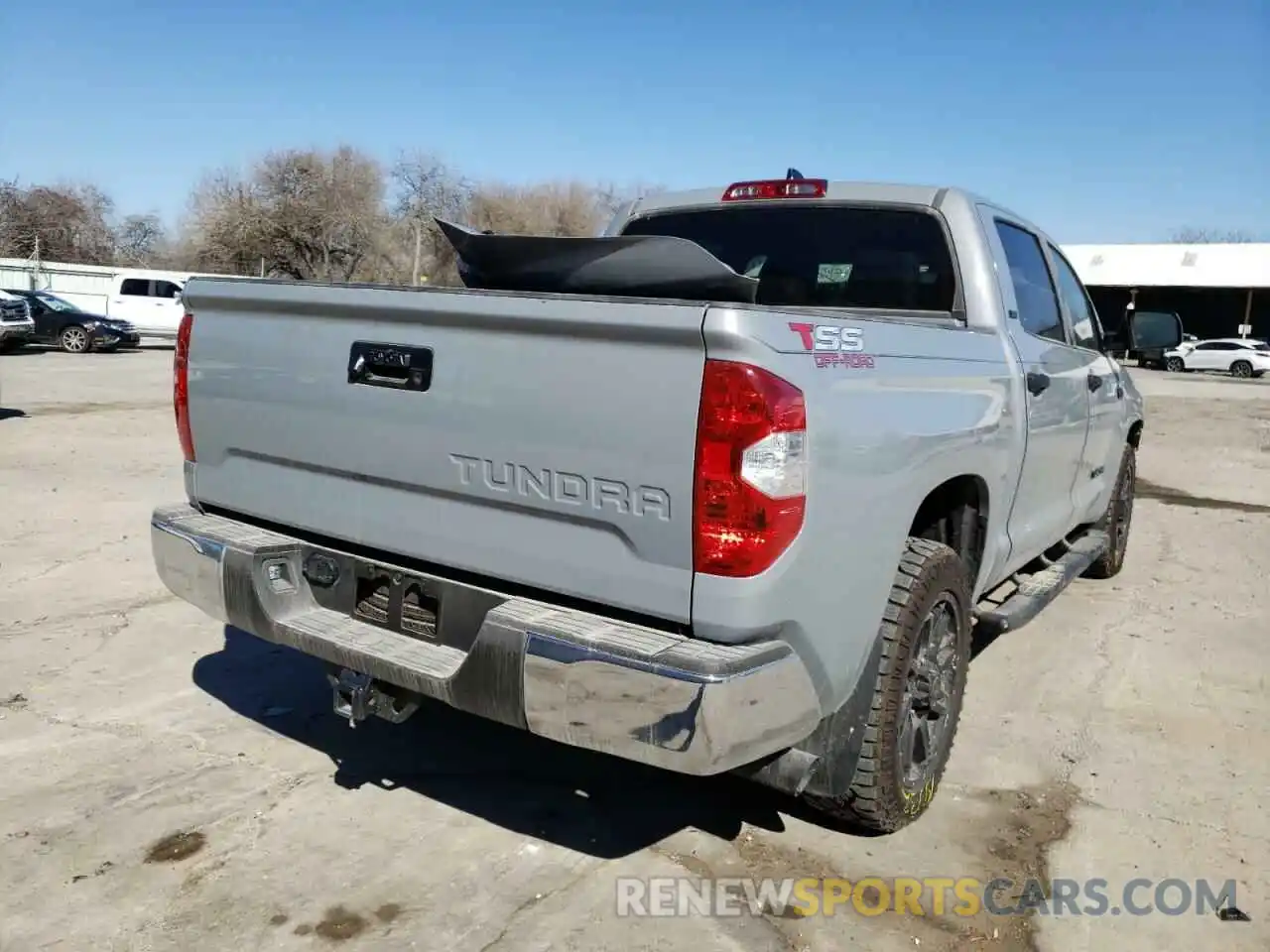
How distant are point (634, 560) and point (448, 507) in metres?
0.63

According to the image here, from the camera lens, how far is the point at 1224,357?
39812 millimetres

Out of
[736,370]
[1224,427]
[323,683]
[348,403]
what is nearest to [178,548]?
[348,403]

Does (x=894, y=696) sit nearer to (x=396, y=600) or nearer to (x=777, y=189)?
(x=396, y=600)

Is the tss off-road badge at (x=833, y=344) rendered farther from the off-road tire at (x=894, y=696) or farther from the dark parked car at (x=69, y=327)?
the dark parked car at (x=69, y=327)

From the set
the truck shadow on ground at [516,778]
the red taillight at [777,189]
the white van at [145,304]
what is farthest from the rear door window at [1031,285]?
the white van at [145,304]

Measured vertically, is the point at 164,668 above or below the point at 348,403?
below

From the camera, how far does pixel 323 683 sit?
4605 mm

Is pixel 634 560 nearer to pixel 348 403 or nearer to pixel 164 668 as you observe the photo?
pixel 348 403

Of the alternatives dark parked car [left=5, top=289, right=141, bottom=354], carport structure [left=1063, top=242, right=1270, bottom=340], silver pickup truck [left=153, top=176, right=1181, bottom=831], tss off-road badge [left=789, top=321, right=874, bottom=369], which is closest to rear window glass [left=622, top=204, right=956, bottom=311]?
silver pickup truck [left=153, top=176, right=1181, bottom=831]

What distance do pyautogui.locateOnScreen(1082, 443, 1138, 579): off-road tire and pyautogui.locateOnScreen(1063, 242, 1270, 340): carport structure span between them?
45722mm

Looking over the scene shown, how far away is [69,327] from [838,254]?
24560 mm

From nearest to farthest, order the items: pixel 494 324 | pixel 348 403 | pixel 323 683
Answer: pixel 494 324
pixel 348 403
pixel 323 683

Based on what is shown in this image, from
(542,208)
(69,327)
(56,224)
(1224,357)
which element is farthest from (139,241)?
(1224,357)

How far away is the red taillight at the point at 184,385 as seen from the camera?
3587 millimetres
